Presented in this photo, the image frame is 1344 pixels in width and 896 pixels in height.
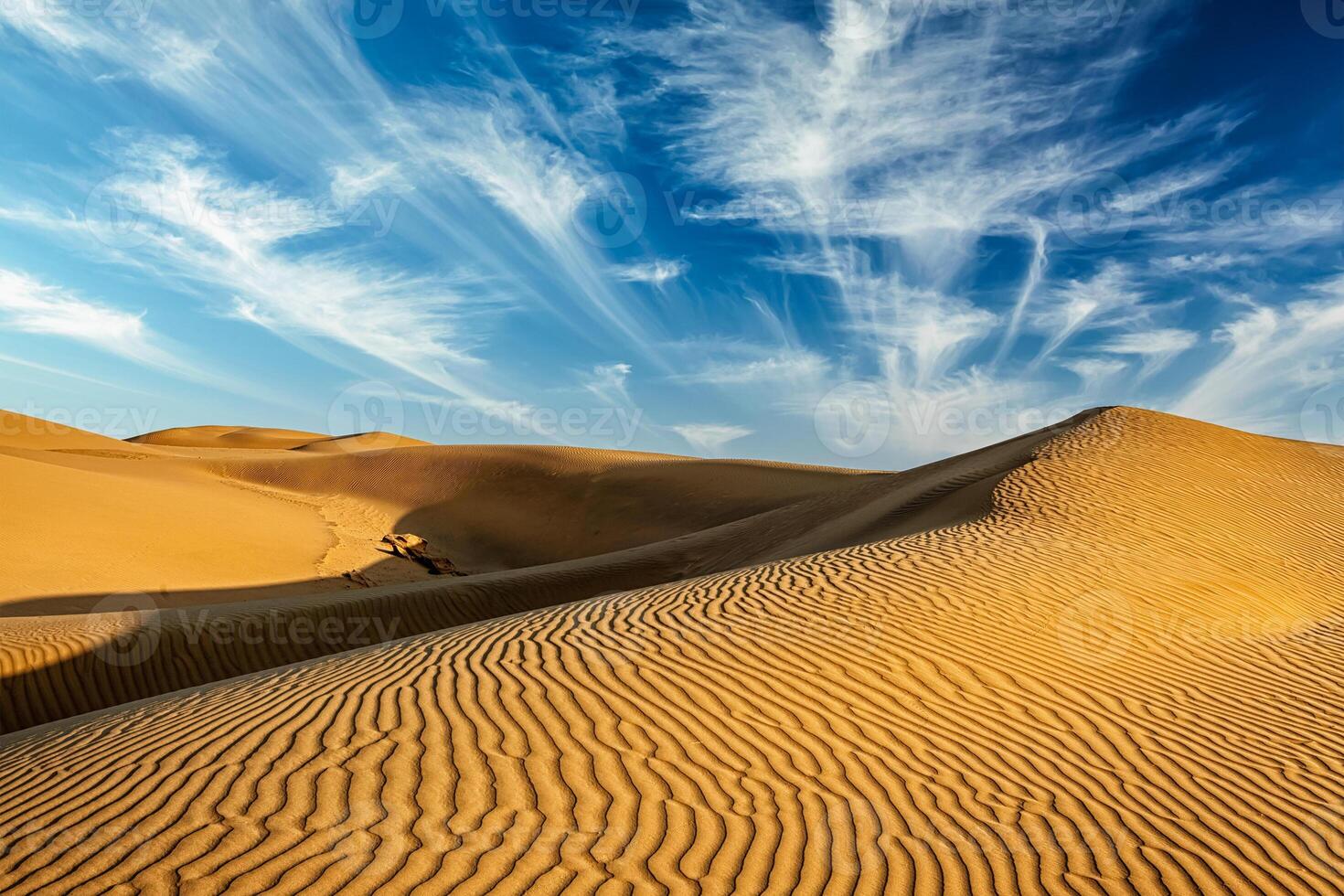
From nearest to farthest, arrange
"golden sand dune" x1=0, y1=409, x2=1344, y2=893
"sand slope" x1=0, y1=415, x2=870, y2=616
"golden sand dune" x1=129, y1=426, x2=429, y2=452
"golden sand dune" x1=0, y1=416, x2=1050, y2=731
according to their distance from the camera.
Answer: "golden sand dune" x1=0, y1=409, x2=1344, y2=893 < "golden sand dune" x1=0, y1=416, x2=1050, y2=731 < "sand slope" x1=0, y1=415, x2=870, y2=616 < "golden sand dune" x1=129, y1=426, x2=429, y2=452

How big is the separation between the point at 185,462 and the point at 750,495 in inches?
1104

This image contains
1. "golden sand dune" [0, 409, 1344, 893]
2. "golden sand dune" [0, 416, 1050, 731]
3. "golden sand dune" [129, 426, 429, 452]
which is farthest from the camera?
"golden sand dune" [129, 426, 429, 452]

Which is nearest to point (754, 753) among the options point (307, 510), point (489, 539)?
point (489, 539)

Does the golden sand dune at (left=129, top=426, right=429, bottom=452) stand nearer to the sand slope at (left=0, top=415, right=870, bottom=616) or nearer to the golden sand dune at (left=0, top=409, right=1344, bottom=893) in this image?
the sand slope at (left=0, top=415, right=870, bottom=616)

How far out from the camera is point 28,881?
9.73 ft

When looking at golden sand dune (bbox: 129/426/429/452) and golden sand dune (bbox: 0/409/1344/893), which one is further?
golden sand dune (bbox: 129/426/429/452)

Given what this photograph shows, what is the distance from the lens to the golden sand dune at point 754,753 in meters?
3.29

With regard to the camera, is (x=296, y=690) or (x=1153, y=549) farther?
(x=1153, y=549)

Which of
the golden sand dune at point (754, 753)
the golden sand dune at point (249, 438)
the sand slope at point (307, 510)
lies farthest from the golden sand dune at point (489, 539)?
the golden sand dune at point (249, 438)

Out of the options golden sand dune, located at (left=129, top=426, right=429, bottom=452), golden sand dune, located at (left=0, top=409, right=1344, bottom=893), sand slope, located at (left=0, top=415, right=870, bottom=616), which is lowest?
golden sand dune, located at (left=0, top=409, right=1344, bottom=893)

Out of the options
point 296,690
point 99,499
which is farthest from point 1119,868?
point 99,499

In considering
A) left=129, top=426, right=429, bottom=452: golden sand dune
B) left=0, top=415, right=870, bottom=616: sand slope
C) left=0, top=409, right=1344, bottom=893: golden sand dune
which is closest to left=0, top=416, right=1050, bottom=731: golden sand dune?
left=0, top=415, right=870, bottom=616: sand slope

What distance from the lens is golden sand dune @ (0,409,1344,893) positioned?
3.29 meters

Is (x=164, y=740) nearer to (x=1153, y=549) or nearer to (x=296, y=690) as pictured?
(x=296, y=690)
